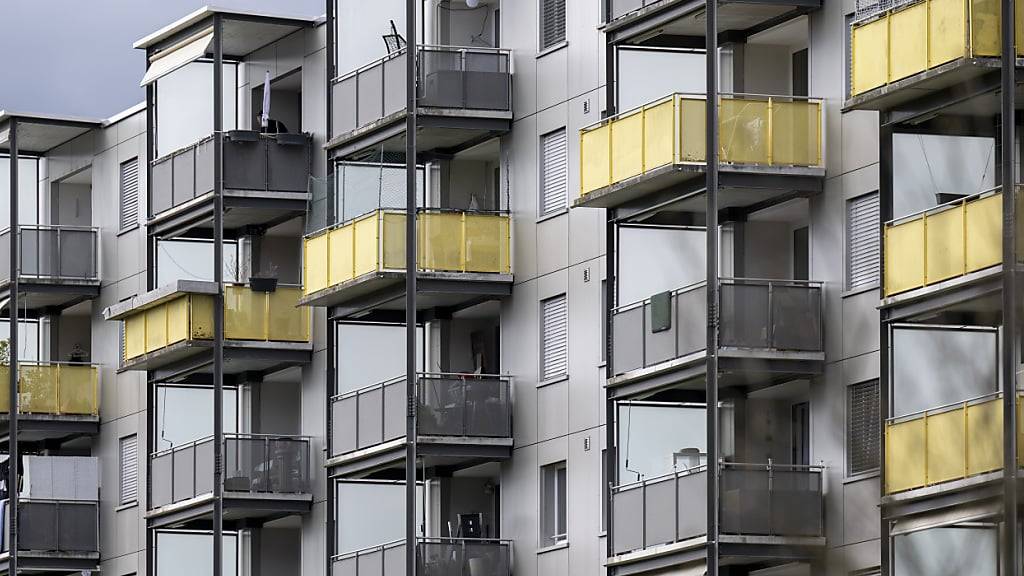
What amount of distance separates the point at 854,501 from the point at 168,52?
139 ft

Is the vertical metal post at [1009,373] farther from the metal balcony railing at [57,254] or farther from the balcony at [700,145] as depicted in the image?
the metal balcony railing at [57,254]

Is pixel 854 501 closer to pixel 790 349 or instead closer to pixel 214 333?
pixel 790 349

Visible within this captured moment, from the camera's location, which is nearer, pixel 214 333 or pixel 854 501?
pixel 854 501

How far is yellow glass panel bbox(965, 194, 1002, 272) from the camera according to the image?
4.22 meters

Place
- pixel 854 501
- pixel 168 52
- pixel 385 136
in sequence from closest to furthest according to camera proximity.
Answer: pixel 854 501
pixel 385 136
pixel 168 52

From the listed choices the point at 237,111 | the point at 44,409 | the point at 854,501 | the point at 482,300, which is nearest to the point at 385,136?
the point at 482,300

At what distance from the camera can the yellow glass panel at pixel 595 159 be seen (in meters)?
32.2

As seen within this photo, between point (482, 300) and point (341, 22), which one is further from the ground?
point (341, 22)

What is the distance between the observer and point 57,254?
49.8m

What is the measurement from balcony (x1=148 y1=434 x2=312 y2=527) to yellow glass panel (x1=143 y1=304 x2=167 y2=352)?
2266 millimetres

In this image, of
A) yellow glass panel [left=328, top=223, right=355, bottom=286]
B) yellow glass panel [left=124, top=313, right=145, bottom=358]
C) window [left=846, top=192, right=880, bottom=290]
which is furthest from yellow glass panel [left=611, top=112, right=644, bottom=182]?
yellow glass panel [left=124, top=313, right=145, bottom=358]

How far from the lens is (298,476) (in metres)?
41.7

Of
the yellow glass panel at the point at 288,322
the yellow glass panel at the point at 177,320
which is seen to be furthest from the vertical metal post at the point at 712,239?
the yellow glass panel at the point at 177,320

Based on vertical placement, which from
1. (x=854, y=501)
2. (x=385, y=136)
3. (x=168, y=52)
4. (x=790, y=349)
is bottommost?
(x=854, y=501)
